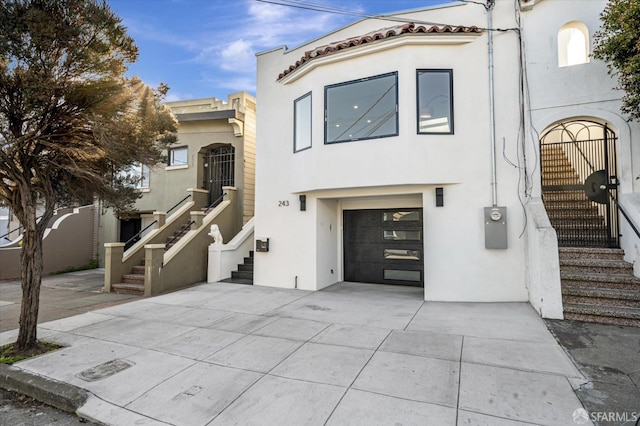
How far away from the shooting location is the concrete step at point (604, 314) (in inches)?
202

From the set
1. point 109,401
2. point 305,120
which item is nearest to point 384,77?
point 305,120

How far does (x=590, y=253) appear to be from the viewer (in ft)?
20.8

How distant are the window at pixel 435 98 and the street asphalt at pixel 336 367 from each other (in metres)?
3.81

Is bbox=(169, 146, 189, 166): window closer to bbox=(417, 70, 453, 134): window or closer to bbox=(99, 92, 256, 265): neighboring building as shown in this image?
bbox=(99, 92, 256, 265): neighboring building

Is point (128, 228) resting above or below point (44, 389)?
above

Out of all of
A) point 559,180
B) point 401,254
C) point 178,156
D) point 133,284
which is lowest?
point 133,284

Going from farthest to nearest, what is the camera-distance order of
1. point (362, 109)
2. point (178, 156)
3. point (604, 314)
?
point (178, 156)
point (362, 109)
point (604, 314)

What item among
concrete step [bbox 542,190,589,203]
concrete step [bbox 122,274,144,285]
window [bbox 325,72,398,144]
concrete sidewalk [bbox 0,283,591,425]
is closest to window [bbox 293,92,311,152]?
window [bbox 325,72,398,144]

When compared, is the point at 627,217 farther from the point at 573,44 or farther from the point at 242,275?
the point at 242,275

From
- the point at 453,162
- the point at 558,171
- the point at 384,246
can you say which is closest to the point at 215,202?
the point at 384,246

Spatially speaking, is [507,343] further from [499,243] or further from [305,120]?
[305,120]

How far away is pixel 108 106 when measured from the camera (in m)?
4.95

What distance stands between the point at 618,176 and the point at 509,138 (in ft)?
6.93

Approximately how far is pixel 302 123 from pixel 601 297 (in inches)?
278
